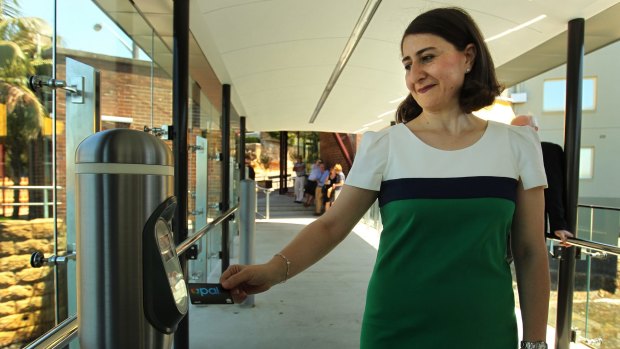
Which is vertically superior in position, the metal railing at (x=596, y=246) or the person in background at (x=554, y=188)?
the person in background at (x=554, y=188)

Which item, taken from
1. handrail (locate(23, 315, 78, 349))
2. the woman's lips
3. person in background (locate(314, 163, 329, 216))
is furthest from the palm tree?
person in background (locate(314, 163, 329, 216))

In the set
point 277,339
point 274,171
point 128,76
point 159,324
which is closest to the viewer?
point 159,324

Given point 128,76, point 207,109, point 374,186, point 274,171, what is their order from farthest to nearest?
1. point 274,171
2. point 207,109
3. point 128,76
4. point 374,186

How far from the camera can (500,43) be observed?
366cm

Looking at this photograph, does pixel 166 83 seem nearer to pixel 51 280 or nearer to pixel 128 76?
pixel 128 76

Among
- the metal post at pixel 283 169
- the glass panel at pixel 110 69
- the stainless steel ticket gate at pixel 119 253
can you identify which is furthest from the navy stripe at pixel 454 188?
the metal post at pixel 283 169

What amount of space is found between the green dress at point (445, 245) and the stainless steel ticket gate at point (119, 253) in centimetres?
56

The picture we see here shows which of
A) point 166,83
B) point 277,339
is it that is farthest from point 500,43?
point 277,339

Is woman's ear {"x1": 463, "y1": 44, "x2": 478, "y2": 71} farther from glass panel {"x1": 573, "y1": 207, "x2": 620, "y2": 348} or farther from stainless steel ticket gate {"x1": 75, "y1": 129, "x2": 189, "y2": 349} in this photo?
glass panel {"x1": 573, "y1": 207, "x2": 620, "y2": 348}

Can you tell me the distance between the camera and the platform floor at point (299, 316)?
11.2 feet

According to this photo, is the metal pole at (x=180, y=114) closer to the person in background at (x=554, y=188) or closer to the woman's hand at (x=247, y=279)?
the woman's hand at (x=247, y=279)

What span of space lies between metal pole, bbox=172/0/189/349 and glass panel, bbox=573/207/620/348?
9.96ft

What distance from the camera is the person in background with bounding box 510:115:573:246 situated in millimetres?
2928

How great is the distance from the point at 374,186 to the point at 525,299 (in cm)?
50
